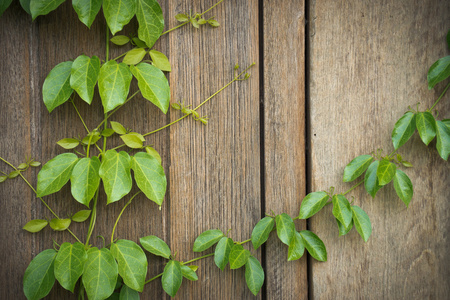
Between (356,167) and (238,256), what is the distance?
414 millimetres

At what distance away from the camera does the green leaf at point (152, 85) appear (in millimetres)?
763

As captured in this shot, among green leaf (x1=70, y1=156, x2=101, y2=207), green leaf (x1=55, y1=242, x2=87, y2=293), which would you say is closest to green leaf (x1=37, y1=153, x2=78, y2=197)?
green leaf (x1=70, y1=156, x2=101, y2=207)

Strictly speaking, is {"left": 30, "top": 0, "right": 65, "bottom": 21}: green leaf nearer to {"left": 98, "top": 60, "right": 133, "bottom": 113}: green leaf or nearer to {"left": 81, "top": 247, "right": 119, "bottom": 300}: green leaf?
{"left": 98, "top": 60, "right": 133, "bottom": 113}: green leaf

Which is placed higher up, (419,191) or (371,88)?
→ (371,88)

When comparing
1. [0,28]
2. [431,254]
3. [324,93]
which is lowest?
[431,254]

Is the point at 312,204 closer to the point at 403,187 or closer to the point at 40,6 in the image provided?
the point at 403,187

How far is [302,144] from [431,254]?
521 millimetres

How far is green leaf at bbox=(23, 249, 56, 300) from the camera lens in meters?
0.74

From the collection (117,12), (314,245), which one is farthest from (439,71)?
(117,12)

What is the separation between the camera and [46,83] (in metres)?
0.76

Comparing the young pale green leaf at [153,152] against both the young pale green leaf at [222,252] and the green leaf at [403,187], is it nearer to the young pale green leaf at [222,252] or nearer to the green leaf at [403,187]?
the young pale green leaf at [222,252]

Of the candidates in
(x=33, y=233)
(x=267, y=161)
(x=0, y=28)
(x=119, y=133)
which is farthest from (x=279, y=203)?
(x=0, y=28)

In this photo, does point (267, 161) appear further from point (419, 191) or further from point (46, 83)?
point (46, 83)

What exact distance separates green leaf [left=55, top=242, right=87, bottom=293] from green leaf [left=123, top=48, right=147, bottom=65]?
48cm
